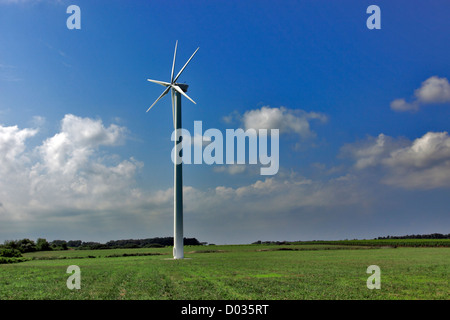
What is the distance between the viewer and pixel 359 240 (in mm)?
153000

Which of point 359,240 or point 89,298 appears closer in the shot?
point 89,298

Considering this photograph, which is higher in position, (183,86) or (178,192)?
(183,86)

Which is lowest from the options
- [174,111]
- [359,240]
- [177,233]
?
[359,240]

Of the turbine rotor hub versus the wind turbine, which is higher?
the turbine rotor hub

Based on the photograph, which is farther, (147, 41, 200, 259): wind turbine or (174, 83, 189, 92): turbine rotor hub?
(174, 83, 189, 92): turbine rotor hub

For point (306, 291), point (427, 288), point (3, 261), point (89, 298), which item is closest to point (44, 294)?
point (89, 298)

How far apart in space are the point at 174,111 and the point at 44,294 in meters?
50.4

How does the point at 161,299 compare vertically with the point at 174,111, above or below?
below

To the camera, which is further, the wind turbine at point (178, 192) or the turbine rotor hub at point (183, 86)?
the turbine rotor hub at point (183, 86)

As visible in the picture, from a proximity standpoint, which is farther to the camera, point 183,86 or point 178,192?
point 183,86

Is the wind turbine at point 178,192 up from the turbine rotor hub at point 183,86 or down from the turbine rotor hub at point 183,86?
down
